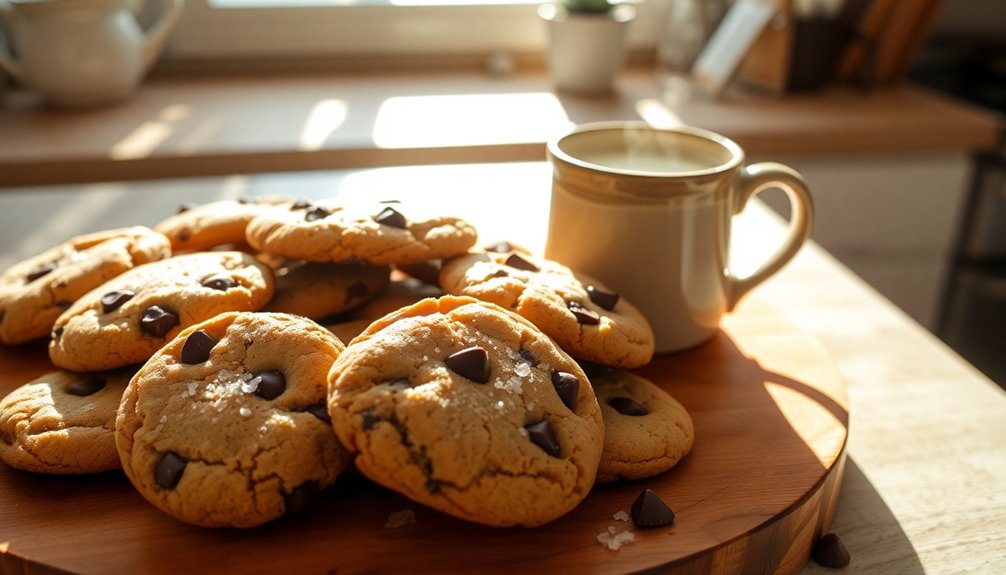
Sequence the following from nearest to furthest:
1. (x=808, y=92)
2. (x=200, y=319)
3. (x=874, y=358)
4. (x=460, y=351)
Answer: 1. (x=460, y=351)
2. (x=200, y=319)
3. (x=874, y=358)
4. (x=808, y=92)

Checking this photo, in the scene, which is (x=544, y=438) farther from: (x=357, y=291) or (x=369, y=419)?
(x=357, y=291)

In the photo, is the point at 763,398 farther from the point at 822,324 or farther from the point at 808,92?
the point at 808,92

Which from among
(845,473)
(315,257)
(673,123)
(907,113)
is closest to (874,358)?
(845,473)

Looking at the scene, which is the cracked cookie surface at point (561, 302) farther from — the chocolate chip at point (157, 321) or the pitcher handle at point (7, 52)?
the pitcher handle at point (7, 52)

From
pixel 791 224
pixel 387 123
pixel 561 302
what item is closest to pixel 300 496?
pixel 561 302

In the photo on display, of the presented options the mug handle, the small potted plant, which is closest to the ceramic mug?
the mug handle

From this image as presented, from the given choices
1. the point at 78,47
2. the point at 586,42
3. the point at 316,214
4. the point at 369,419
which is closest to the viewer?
the point at 369,419
